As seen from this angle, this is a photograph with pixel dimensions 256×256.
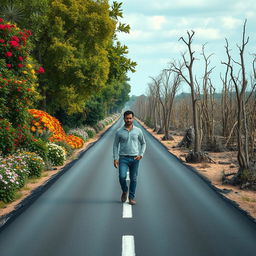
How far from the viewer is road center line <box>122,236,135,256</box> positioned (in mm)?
4516

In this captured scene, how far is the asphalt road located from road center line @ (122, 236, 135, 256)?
0.01 metres

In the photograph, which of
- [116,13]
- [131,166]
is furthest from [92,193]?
[116,13]

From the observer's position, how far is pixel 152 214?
643cm

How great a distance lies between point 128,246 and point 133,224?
1039 mm

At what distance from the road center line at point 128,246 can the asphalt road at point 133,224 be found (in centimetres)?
1

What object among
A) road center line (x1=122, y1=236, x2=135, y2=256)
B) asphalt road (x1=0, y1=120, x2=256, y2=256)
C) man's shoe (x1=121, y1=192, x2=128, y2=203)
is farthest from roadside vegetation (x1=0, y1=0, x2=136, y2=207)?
road center line (x1=122, y1=236, x2=135, y2=256)

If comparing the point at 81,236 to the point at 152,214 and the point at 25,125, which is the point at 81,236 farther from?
the point at 25,125

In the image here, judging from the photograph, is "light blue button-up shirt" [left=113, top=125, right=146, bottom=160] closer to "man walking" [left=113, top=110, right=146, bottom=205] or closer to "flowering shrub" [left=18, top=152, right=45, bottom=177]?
"man walking" [left=113, top=110, right=146, bottom=205]

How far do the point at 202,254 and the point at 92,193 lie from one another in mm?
4279

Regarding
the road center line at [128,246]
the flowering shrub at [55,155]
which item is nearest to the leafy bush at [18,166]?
the flowering shrub at [55,155]

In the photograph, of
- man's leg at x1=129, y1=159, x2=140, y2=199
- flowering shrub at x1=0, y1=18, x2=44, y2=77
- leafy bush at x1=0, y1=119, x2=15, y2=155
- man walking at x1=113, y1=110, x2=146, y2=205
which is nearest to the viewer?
man walking at x1=113, y1=110, x2=146, y2=205

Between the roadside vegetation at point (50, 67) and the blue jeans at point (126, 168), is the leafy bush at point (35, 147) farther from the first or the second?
the blue jeans at point (126, 168)

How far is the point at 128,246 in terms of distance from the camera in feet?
15.6

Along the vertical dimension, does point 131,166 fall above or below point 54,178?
above
